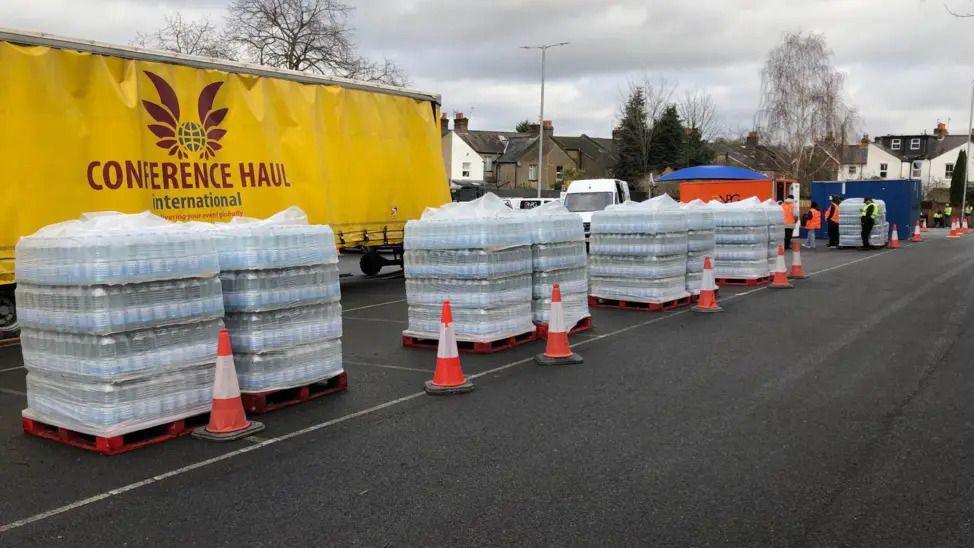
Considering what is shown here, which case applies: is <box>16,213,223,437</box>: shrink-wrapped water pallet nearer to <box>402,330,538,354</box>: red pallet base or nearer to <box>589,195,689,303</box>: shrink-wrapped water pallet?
<box>402,330,538,354</box>: red pallet base

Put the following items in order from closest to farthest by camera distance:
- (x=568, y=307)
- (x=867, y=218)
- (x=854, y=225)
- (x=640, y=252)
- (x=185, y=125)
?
(x=568, y=307), (x=185, y=125), (x=640, y=252), (x=867, y=218), (x=854, y=225)

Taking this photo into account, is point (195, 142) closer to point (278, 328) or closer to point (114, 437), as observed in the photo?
point (278, 328)

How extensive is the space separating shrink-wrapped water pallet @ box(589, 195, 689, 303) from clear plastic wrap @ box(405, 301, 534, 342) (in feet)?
10.5

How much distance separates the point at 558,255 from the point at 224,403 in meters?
5.11

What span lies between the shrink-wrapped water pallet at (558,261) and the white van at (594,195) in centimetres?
1311

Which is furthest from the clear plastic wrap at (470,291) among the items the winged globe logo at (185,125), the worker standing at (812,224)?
the worker standing at (812,224)

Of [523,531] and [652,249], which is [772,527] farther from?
[652,249]

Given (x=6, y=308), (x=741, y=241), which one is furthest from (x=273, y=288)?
(x=741, y=241)

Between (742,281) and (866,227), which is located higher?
(866,227)

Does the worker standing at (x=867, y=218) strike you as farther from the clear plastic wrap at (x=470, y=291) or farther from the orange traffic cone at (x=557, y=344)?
the orange traffic cone at (x=557, y=344)

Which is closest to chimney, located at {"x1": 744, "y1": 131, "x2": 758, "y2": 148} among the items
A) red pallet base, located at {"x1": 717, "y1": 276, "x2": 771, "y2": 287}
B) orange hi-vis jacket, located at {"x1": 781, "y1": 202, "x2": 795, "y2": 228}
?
orange hi-vis jacket, located at {"x1": 781, "y1": 202, "x2": 795, "y2": 228}

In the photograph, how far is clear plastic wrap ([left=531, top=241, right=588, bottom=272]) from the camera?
9.62 meters

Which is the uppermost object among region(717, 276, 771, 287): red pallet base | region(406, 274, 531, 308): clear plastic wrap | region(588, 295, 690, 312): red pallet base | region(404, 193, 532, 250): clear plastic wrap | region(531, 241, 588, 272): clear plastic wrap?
region(404, 193, 532, 250): clear plastic wrap

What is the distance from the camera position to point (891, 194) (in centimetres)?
3144
